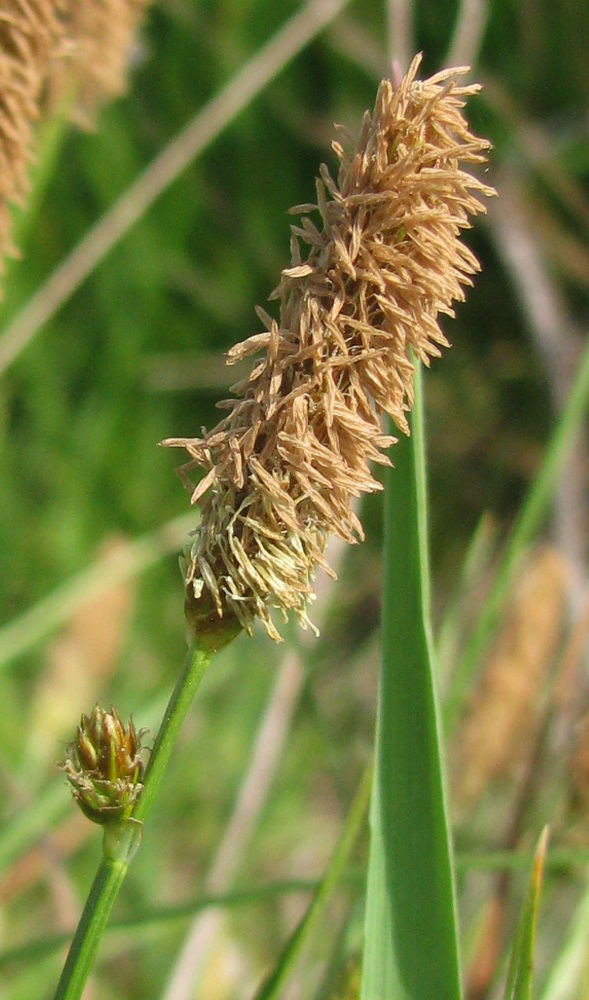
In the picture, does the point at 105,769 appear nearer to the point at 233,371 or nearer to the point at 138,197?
the point at 138,197

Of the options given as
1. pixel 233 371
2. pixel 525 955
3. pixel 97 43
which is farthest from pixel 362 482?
pixel 233 371

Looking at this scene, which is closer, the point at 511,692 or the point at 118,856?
the point at 118,856

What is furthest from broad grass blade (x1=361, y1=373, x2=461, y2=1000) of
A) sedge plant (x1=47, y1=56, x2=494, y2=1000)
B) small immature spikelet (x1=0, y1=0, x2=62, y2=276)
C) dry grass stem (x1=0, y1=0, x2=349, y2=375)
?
dry grass stem (x1=0, y1=0, x2=349, y2=375)

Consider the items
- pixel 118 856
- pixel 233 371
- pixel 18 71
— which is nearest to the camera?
pixel 118 856

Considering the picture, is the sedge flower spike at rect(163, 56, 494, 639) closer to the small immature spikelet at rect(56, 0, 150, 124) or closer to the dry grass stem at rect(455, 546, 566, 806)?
the small immature spikelet at rect(56, 0, 150, 124)

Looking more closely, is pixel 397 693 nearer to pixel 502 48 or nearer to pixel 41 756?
pixel 41 756
